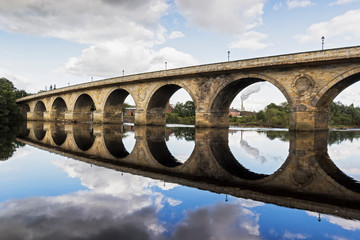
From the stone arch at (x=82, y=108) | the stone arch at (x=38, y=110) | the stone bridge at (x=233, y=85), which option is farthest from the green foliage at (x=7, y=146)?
the stone arch at (x=38, y=110)

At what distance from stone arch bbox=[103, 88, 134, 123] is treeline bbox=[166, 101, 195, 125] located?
14.2m

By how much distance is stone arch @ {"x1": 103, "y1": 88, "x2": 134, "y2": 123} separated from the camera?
3231cm

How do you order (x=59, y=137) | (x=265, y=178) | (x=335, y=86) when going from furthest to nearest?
(x=335, y=86) < (x=59, y=137) < (x=265, y=178)

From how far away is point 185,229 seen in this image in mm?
2760

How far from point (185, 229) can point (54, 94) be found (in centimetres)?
4470

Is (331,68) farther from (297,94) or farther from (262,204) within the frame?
(262,204)

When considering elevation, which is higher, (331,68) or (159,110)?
(331,68)

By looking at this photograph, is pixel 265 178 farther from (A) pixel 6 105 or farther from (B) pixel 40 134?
(A) pixel 6 105

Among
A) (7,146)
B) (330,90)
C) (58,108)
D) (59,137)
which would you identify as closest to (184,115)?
(58,108)

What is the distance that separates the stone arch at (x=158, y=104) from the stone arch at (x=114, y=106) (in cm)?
598

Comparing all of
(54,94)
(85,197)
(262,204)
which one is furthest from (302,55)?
(54,94)

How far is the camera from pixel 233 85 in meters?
21.5

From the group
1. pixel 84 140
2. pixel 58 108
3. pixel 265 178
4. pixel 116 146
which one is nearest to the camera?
pixel 265 178

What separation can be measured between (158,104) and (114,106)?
8.57m
